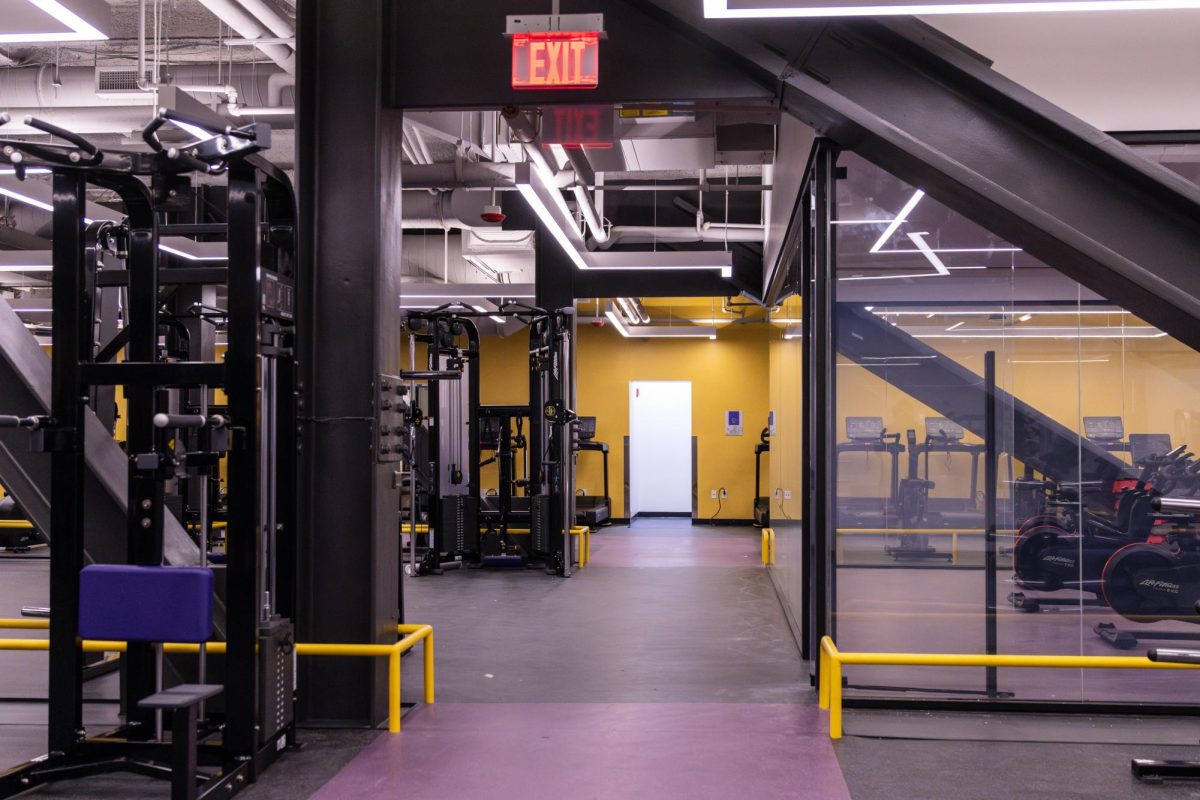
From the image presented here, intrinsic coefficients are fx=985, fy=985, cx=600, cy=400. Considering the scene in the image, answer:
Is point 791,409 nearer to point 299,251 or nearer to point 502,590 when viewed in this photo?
point 502,590

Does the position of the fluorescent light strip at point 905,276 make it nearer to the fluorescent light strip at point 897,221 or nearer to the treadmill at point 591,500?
the fluorescent light strip at point 897,221

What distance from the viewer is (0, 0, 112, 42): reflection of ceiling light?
400cm

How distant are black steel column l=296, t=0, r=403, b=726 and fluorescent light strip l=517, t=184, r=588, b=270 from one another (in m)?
1.76

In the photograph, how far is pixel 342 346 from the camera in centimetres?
485

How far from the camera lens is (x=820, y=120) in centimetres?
468

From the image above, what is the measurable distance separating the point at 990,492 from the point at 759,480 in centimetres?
1100

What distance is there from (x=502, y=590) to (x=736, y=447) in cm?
836

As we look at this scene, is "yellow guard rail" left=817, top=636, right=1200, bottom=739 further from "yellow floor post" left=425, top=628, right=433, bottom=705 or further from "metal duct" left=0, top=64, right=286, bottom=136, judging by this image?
"metal duct" left=0, top=64, right=286, bottom=136

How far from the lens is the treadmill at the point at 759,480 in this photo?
50.3ft

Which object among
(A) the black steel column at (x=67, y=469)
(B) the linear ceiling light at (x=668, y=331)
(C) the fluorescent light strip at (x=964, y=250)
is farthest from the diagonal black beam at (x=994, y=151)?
(B) the linear ceiling light at (x=668, y=331)

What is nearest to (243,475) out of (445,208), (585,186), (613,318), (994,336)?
(994,336)

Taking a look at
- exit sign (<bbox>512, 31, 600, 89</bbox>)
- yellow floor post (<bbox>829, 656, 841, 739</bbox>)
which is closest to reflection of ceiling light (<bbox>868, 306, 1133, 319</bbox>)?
yellow floor post (<bbox>829, 656, 841, 739</bbox>)

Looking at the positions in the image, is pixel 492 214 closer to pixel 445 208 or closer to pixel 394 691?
pixel 445 208

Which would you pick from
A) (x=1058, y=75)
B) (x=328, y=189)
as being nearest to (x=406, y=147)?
(x=328, y=189)
